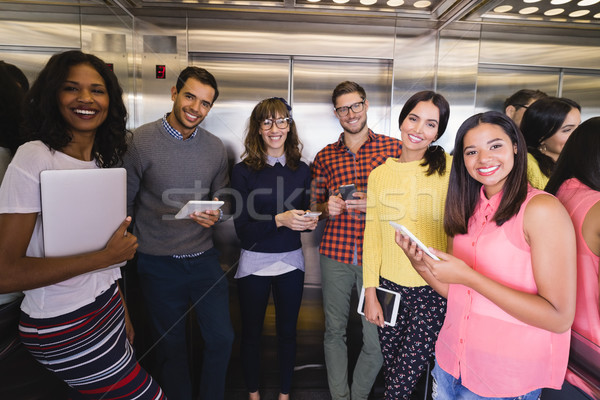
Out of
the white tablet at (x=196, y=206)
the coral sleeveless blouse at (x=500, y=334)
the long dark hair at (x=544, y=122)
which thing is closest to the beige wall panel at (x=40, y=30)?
the white tablet at (x=196, y=206)

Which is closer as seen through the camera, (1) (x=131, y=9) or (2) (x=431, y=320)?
(2) (x=431, y=320)

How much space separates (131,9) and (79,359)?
2781 millimetres

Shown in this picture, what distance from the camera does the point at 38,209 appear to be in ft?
4.09

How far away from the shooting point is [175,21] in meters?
2.98

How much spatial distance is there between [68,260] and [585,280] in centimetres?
197

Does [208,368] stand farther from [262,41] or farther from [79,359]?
[262,41]

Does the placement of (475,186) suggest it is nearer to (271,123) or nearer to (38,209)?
(271,123)

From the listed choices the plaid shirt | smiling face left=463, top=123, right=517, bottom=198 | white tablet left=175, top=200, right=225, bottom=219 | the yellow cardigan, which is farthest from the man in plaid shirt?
Answer: smiling face left=463, top=123, right=517, bottom=198

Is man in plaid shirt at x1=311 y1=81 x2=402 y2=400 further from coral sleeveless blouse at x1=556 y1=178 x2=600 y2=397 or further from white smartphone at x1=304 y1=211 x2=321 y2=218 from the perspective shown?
coral sleeveless blouse at x1=556 y1=178 x2=600 y2=397

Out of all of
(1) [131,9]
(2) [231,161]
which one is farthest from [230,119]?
(1) [131,9]

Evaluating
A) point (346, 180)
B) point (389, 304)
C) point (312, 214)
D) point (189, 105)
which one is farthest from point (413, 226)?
point (189, 105)

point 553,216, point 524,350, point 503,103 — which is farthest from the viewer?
point 503,103

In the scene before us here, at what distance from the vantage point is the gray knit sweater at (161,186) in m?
2.20

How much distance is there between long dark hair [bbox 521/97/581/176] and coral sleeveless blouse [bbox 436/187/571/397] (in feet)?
3.62
